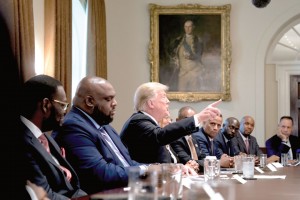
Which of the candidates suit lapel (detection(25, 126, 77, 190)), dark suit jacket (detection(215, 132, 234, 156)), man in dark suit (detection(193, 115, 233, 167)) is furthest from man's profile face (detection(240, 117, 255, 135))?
suit lapel (detection(25, 126, 77, 190))

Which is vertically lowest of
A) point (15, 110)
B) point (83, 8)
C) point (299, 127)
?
point (299, 127)

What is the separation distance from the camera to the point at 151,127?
3740mm

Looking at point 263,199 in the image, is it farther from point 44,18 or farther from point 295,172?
point 44,18

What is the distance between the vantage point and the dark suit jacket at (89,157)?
287 centimetres

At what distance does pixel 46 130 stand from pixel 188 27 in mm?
6574

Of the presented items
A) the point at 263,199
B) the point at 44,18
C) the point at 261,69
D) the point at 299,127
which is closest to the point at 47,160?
the point at 263,199

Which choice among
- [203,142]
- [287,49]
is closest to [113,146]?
Result: [203,142]

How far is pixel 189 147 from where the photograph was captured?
5000mm

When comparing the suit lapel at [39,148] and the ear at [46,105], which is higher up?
the ear at [46,105]

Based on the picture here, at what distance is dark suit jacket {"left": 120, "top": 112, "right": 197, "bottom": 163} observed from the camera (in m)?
3.65

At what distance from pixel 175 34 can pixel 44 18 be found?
159 inches

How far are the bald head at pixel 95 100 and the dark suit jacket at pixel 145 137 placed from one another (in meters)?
0.53

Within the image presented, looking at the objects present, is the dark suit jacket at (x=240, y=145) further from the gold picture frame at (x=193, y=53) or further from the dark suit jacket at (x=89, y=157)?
the dark suit jacket at (x=89, y=157)

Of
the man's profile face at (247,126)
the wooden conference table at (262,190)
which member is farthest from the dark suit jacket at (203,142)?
the wooden conference table at (262,190)
